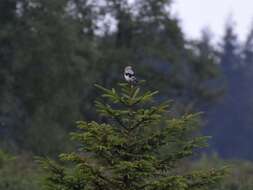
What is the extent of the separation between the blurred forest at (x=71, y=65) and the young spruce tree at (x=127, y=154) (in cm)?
745

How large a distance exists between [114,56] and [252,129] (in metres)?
54.0

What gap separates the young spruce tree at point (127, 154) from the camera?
9281mm

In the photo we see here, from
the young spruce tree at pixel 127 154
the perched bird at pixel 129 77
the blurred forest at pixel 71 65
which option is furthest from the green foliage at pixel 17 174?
the young spruce tree at pixel 127 154

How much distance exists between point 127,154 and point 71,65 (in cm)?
2719

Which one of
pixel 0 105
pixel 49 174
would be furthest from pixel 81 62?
pixel 49 174

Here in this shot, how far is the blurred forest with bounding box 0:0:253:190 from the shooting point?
34.7 metres

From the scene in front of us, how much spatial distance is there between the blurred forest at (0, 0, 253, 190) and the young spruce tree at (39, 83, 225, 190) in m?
7.45

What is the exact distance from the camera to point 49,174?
31.8 ft

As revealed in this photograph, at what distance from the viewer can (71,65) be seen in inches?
1432

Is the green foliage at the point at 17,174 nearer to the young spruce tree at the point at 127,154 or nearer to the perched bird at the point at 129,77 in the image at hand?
the perched bird at the point at 129,77

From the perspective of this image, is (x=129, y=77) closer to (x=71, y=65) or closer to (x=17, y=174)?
(x=17, y=174)

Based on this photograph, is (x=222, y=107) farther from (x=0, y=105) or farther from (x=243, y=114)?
(x=0, y=105)

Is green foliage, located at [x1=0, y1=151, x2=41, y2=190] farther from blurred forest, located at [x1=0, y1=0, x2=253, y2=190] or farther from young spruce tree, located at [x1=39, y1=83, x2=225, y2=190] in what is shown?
young spruce tree, located at [x1=39, y1=83, x2=225, y2=190]

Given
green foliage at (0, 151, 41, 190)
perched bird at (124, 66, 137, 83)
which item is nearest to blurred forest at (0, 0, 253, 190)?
green foliage at (0, 151, 41, 190)
